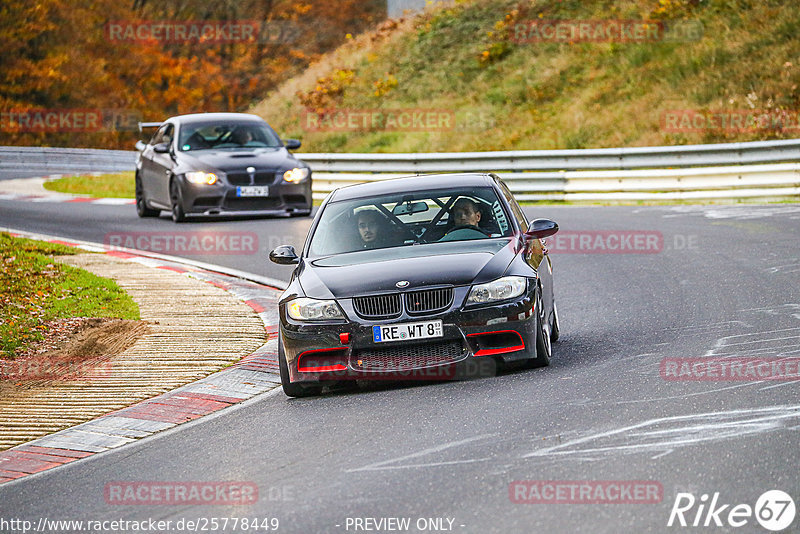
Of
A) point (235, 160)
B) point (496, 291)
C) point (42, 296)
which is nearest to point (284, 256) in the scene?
point (496, 291)

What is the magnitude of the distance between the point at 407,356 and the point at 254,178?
12.2 metres

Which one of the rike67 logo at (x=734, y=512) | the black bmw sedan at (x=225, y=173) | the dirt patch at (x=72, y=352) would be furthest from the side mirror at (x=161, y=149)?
the rike67 logo at (x=734, y=512)

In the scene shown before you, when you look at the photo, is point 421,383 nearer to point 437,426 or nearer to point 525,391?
point 525,391

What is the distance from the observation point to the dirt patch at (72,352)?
9.77m

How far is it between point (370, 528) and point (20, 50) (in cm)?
5207

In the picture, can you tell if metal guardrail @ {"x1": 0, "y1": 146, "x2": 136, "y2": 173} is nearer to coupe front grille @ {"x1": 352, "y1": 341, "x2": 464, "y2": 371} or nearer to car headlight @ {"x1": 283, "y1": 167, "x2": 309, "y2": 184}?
car headlight @ {"x1": 283, "y1": 167, "x2": 309, "y2": 184}

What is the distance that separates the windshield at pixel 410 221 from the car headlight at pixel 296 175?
34.0 ft

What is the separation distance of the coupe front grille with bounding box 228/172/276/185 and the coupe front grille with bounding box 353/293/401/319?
12.0m

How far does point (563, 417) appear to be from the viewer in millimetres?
7164

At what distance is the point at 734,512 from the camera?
520cm

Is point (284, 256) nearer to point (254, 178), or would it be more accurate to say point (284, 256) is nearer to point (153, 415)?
point (153, 415)

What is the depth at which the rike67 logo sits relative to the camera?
5.07 metres

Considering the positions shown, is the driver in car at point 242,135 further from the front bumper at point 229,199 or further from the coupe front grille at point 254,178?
the front bumper at point 229,199

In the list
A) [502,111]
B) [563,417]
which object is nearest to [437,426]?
[563,417]
